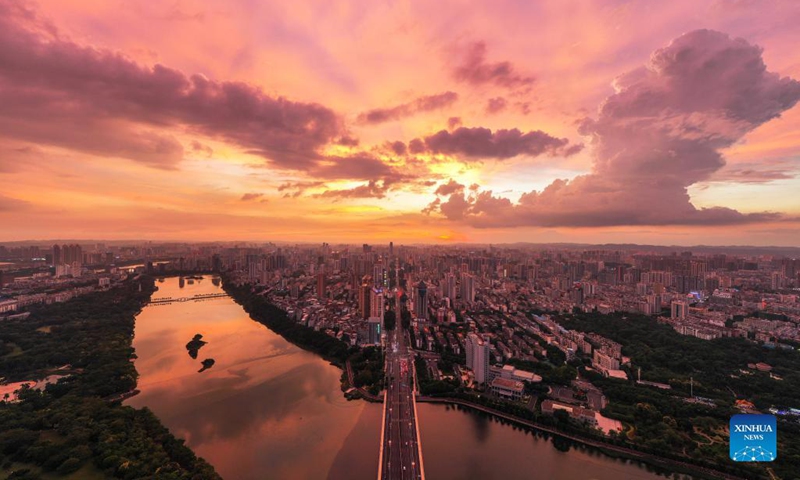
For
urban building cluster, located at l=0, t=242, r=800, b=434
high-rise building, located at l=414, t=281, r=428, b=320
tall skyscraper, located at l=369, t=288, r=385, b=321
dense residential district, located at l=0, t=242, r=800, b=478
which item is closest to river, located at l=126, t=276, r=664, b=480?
dense residential district, located at l=0, t=242, r=800, b=478

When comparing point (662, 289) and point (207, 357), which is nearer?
point (207, 357)

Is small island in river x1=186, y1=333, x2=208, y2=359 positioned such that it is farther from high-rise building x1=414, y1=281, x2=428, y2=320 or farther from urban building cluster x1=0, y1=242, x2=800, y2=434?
high-rise building x1=414, y1=281, x2=428, y2=320

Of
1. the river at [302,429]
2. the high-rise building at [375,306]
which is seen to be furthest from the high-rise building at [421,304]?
the river at [302,429]

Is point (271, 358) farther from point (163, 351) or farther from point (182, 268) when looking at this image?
point (182, 268)

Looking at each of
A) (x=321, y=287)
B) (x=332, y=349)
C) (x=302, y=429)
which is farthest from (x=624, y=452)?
(x=321, y=287)

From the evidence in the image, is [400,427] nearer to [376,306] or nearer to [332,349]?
[332,349]

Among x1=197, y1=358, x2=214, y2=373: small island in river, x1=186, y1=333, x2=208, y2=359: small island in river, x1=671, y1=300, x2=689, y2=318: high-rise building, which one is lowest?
x1=197, y1=358, x2=214, y2=373: small island in river

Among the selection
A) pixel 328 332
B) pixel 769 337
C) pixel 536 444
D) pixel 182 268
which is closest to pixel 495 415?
pixel 536 444

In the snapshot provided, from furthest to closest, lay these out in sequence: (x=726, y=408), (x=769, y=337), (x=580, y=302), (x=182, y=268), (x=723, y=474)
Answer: (x=182, y=268), (x=580, y=302), (x=769, y=337), (x=726, y=408), (x=723, y=474)
